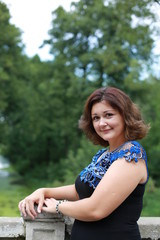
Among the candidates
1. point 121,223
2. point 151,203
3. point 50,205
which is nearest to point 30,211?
point 50,205

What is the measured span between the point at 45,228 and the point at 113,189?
823mm

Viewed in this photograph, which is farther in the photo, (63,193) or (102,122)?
(63,193)

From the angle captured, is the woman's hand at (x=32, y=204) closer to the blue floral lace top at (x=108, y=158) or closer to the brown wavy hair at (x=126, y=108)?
the blue floral lace top at (x=108, y=158)

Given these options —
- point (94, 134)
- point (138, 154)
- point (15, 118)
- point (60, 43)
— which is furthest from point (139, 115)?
point (15, 118)

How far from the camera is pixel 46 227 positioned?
2266 millimetres

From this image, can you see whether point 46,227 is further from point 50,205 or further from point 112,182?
point 112,182

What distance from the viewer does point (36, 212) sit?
6.99 feet

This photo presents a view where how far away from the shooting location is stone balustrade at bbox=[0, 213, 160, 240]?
7.39ft

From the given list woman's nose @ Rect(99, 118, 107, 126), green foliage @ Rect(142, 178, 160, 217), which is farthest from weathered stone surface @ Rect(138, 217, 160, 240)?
green foliage @ Rect(142, 178, 160, 217)

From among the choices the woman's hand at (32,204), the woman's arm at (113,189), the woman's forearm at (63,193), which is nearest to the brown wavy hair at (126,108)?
the woman's arm at (113,189)

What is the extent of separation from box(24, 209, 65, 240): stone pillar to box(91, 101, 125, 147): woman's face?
740 millimetres

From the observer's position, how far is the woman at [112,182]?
5.64ft

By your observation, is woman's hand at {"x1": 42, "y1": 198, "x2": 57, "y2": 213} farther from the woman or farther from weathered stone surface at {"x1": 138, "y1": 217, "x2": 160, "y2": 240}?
weathered stone surface at {"x1": 138, "y1": 217, "x2": 160, "y2": 240}

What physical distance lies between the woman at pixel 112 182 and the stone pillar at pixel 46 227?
0.15 metres
